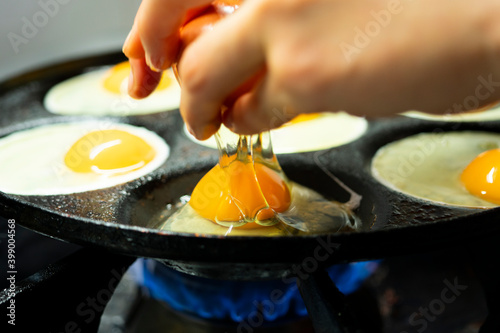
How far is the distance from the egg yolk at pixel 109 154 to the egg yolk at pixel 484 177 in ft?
3.55

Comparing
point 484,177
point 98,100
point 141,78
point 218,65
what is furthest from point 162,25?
point 98,100

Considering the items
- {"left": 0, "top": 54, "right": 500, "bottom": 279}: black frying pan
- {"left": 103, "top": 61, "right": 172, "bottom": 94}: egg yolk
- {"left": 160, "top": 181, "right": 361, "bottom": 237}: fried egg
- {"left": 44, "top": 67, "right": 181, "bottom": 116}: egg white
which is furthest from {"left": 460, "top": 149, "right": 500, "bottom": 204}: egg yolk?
{"left": 103, "top": 61, "right": 172, "bottom": 94}: egg yolk

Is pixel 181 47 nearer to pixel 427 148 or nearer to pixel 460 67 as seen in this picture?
pixel 460 67

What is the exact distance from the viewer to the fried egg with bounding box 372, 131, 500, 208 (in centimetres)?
165

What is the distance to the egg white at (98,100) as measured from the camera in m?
2.36

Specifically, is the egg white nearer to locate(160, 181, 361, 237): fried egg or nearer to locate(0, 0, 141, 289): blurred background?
locate(0, 0, 141, 289): blurred background

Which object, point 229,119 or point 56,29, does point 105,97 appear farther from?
point 229,119

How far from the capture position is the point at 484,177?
1668mm

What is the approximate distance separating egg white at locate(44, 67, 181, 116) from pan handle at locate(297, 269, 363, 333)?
124cm

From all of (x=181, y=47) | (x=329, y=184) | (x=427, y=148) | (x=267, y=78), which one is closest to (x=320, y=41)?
(x=267, y=78)

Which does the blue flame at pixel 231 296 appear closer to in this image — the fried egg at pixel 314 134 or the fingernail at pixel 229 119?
the fried egg at pixel 314 134

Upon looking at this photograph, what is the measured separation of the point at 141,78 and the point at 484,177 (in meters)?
1.08

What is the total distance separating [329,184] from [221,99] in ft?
2.92

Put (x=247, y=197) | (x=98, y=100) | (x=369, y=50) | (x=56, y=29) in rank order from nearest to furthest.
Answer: (x=369, y=50), (x=247, y=197), (x=98, y=100), (x=56, y=29)
